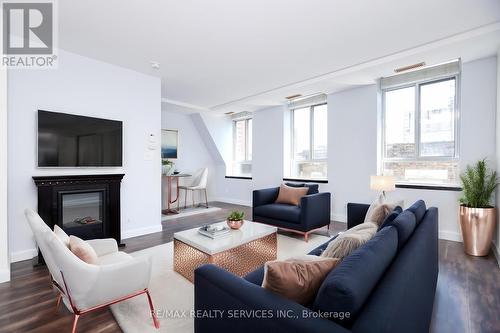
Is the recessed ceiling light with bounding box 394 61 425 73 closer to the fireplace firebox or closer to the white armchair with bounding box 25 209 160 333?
the white armchair with bounding box 25 209 160 333

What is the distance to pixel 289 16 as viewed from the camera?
2.47 metres

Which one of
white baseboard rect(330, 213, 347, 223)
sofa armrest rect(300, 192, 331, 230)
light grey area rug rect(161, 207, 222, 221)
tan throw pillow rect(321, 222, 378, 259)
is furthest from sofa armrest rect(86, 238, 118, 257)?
white baseboard rect(330, 213, 347, 223)

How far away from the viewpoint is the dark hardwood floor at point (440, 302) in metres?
1.79

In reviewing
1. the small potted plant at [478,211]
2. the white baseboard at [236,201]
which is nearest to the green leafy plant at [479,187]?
the small potted plant at [478,211]

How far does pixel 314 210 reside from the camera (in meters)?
3.77

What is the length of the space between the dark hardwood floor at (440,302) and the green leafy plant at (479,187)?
A: 68 cm

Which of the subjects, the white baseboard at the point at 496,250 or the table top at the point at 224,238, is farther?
the white baseboard at the point at 496,250

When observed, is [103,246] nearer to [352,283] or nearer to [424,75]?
[352,283]

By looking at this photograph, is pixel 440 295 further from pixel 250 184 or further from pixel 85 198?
pixel 250 184

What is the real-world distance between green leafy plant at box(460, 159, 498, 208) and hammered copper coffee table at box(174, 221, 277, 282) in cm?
266

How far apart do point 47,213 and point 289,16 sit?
12.0 feet

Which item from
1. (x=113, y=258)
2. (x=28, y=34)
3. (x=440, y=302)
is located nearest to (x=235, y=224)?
(x=113, y=258)

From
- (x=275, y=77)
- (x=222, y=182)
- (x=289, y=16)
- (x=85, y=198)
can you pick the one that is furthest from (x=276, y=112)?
(x=85, y=198)

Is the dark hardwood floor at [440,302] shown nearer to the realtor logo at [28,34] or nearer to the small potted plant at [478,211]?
the small potted plant at [478,211]
